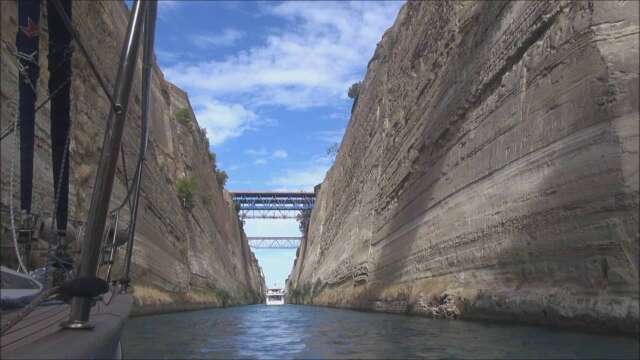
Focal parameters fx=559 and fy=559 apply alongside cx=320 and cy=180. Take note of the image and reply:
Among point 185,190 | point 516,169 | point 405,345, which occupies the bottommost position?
point 405,345

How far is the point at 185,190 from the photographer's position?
3094cm

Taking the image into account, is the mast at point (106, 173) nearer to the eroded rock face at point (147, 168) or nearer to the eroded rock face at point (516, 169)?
the eroded rock face at point (147, 168)

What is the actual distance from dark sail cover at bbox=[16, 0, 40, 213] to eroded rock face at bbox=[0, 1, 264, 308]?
213 millimetres

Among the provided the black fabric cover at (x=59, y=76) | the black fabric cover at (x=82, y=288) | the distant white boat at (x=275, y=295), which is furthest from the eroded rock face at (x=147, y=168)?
the distant white boat at (x=275, y=295)

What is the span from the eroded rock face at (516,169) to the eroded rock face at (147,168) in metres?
7.09

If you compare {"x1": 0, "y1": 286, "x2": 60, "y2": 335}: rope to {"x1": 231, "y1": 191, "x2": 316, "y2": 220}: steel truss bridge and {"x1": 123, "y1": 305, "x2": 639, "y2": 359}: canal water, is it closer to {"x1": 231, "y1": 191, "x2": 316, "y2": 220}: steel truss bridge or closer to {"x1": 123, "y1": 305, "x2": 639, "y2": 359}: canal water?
{"x1": 123, "y1": 305, "x2": 639, "y2": 359}: canal water

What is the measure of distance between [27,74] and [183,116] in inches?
1319

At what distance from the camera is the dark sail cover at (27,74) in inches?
168

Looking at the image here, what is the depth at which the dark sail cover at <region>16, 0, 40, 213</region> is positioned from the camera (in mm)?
4277

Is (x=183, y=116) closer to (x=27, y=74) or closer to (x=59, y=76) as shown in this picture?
(x=27, y=74)

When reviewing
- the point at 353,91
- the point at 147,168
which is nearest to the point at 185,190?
the point at 147,168

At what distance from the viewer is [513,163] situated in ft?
37.6

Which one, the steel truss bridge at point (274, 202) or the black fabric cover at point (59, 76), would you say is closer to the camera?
the black fabric cover at point (59, 76)

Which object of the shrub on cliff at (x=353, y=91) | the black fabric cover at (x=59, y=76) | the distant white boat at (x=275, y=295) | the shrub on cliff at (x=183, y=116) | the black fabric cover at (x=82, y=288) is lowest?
the black fabric cover at (x=82, y=288)
